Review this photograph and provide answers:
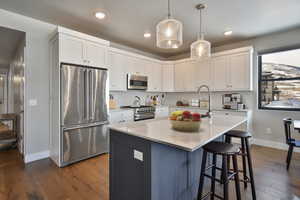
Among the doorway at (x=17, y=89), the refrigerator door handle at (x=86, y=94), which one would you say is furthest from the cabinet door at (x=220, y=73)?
the doorway at (x=17, y=89)

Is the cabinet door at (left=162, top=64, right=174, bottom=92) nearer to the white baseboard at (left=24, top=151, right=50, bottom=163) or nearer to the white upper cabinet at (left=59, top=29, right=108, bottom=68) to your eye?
Result: the white upper cabinet at (left=59, top=29, right=108, bottom=68)

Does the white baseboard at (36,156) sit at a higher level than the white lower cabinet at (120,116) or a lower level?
lower

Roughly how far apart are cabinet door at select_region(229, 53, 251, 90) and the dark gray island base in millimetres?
2853

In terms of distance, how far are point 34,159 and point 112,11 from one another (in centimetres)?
314

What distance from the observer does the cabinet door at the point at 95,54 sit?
3.07 meters

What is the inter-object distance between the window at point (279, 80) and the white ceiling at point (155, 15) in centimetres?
66

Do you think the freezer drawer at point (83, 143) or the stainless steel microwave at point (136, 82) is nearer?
the freezer drawer at point (83, 143)

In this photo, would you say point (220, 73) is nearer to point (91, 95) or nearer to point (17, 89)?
point (91, 95)

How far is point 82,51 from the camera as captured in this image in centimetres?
298

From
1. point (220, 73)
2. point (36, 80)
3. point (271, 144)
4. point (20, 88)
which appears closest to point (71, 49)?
point (36, 80)

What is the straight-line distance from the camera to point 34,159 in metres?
2.98

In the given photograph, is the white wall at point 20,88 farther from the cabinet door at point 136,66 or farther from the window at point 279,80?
the window at point 279,80

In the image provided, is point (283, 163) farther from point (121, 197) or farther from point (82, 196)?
point (82, 196)

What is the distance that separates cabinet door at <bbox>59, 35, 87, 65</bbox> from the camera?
2.75 m
